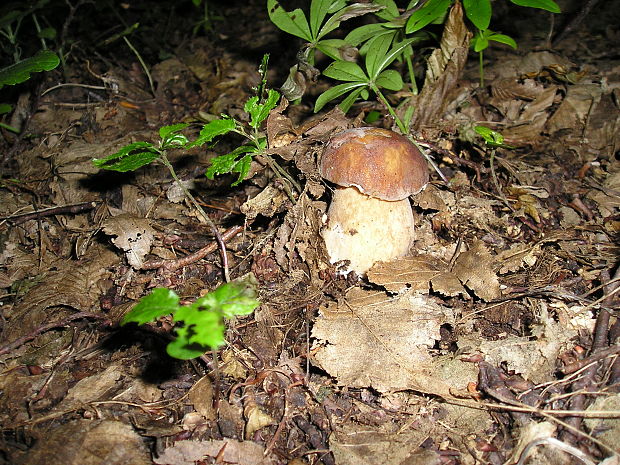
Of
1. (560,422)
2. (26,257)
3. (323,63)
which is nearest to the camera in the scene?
(560,422)

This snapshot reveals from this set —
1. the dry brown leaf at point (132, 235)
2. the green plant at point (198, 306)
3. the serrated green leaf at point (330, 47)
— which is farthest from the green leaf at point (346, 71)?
the green plant at point (198, 306)

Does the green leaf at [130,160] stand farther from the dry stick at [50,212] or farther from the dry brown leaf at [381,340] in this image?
the dry brown leaf at [381,340]

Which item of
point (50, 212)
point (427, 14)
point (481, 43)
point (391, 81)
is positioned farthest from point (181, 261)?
point (481, 43)

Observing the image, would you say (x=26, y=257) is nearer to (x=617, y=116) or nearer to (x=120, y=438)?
(x=120, y=438)

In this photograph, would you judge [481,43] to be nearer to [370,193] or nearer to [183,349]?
[370,193]

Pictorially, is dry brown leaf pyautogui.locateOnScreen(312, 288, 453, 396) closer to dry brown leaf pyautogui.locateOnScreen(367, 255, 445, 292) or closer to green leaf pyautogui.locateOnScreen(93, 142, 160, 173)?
dry brown leaf pyautogui.locateOnScreen(367, 255, 445, 292)

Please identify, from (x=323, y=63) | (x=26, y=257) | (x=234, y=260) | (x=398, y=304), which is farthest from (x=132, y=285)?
(x=323, y=63)

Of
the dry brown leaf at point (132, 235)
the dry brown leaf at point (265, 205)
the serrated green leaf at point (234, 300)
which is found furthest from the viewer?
the dry brown leaf at point (132, 235)
